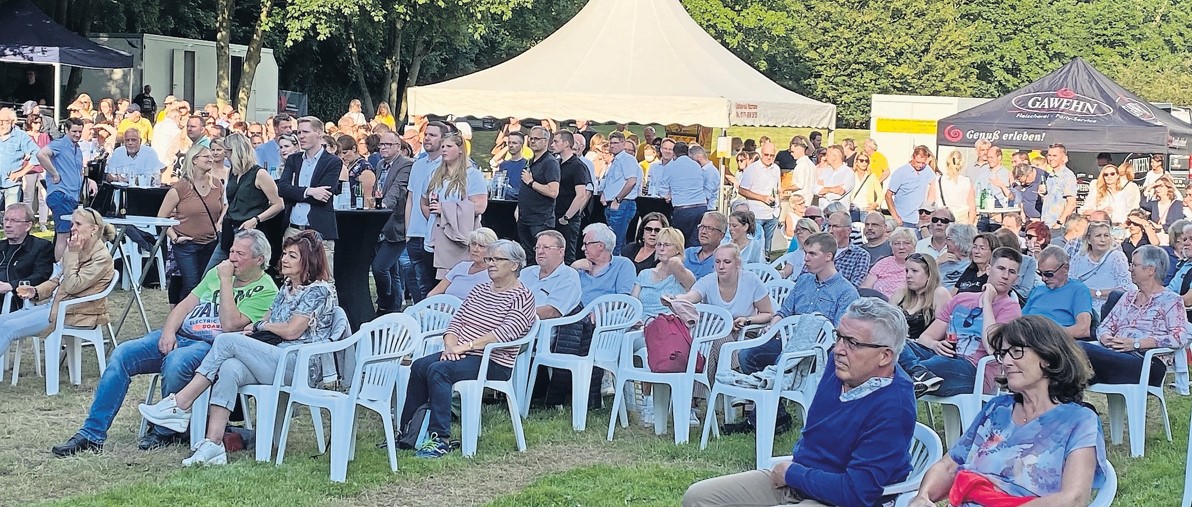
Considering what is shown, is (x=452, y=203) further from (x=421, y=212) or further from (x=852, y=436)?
(x=852, y=436)

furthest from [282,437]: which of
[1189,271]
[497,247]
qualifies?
[1189,271]

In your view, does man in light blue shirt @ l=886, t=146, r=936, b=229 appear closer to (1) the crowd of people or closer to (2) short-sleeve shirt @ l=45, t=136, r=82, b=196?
(1) the crowd of people

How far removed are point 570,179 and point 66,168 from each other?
170 inches

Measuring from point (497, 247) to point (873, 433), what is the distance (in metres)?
2.78

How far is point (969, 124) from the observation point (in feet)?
59.0

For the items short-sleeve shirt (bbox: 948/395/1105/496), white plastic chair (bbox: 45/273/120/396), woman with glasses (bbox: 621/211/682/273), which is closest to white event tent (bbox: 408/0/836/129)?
woman with glasses (bbox: 621/211/682/273)

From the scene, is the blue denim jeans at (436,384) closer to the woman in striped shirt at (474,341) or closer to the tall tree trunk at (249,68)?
the woman in striped shirt at (474,341)

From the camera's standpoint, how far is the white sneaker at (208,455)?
18.6 feet

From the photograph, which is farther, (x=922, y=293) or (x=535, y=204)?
(x=535, y=204)

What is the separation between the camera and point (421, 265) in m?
8.97

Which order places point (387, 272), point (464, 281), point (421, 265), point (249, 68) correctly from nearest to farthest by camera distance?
point (464, 281), point (421, 265), point (387, 272), point (249, 68)

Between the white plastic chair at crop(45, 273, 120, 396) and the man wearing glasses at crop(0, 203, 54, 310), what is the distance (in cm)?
46

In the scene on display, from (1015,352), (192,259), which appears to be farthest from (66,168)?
(1015,352)

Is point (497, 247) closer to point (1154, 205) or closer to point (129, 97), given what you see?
point (1154, 205)
